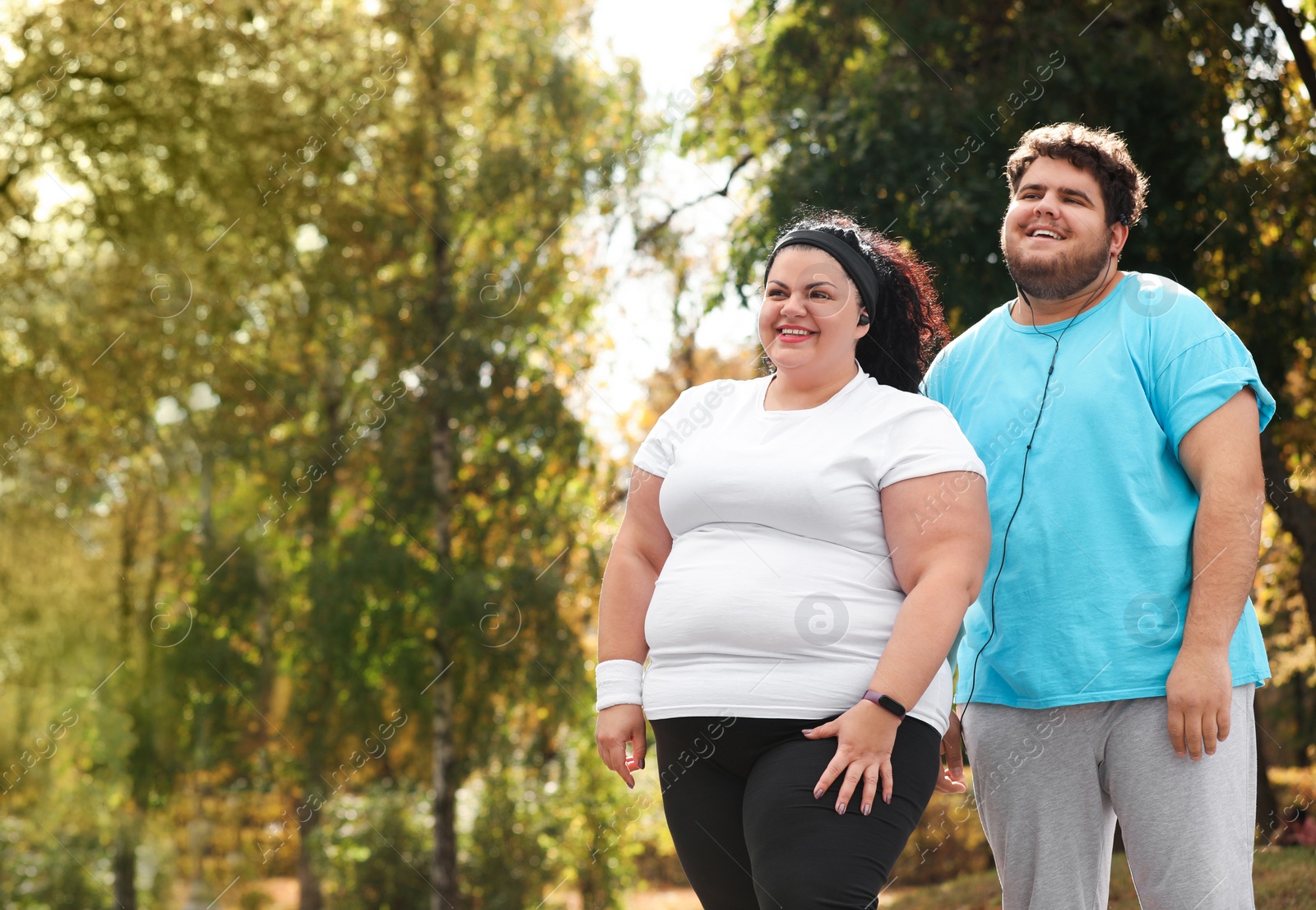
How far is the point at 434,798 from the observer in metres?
9.10

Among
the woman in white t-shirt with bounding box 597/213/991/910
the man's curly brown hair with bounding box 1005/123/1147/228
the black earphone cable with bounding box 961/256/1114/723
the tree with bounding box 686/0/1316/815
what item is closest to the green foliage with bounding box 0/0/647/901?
the tree with bounding box 686/0/1316/815

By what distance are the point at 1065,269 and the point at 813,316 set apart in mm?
552

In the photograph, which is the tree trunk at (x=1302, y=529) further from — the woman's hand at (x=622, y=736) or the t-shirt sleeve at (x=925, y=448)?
the woman's hand at (x=622, y=736)

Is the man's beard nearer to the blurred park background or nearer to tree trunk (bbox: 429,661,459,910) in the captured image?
the blurred park background

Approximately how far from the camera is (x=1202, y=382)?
1941 millimetres

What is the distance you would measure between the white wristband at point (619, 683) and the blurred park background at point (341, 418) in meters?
6.29

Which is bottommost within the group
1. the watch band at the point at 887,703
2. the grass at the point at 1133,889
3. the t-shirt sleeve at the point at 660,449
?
the grass at the point at 1133,889

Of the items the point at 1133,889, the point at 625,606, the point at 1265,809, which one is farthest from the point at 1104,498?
the point at 1265,809

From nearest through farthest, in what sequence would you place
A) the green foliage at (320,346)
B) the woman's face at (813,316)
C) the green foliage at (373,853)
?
1. the woman's face at (813,316)
2. the green foliage at (373,853)
3. the green foliage at (320,346)

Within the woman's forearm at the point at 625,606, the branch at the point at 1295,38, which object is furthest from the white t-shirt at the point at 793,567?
the branch at the point at 1295,38

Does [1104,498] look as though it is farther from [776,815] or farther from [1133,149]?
[1133,149]

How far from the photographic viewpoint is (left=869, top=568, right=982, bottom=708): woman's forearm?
173 centimetres

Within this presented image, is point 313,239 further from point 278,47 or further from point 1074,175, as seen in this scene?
point 1074,175

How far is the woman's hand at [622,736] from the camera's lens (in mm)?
2023
